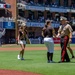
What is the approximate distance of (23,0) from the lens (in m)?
60.8

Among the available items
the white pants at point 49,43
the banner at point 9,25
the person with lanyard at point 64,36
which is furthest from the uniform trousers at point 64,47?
the banner at point 9,25

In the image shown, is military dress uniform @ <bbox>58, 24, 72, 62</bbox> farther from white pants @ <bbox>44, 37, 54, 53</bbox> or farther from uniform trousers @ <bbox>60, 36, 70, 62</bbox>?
white pants @ <bbox>44, 37, 54, 53</bbox>

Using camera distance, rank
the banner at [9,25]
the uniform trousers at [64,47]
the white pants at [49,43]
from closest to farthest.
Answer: the white pants at [49,43] → the uniform trousers at [64,47] → the banner at [9,25]

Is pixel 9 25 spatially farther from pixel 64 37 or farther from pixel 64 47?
pixel 64 47

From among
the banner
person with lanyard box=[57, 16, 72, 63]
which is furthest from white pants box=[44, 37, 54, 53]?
the banner

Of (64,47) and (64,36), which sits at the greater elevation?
(64,36)

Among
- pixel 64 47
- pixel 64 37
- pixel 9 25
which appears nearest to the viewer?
pixel 64 47

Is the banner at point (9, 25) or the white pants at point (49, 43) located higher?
the white pants at point (49, 43)

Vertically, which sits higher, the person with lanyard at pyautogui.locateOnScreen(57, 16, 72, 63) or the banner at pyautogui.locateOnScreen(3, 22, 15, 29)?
the person with lanyard at pyautogui.locateOnScreen(57, 16, 72, 63)

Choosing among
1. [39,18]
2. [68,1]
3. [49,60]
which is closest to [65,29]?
[49,60]

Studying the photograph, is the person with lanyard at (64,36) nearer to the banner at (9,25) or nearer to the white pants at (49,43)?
the white pants at (49,43)

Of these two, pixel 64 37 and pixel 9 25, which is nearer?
pixel 64 37

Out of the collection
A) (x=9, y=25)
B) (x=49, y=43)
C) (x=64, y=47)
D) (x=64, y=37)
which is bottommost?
(x=9, y=25)

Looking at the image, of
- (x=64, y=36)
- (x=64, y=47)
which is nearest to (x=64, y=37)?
(x=64, y=36)
